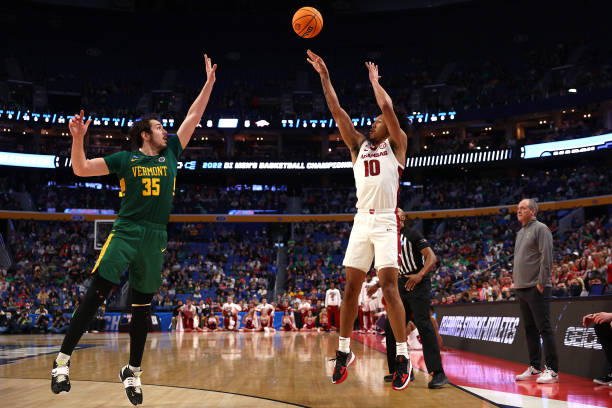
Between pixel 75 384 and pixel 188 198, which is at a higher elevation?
pixel 188 198

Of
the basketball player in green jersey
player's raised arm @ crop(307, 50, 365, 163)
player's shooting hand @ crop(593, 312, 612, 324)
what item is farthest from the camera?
player's shooting hand @ crop(593, 312, 612, 324)

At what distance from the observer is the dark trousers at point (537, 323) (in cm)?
582

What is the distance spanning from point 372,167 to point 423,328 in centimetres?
178

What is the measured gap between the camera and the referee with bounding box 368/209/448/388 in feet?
18.0

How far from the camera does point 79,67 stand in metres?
42.5

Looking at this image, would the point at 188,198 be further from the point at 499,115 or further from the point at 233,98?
the point at 499,115

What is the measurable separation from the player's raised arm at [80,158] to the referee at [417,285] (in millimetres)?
2793

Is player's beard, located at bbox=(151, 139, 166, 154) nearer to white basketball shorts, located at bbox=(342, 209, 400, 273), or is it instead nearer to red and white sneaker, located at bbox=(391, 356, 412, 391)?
white basketball shorts, located at bbox=(342, 209, 400, 273)

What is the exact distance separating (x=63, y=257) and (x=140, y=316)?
30800 millimetres

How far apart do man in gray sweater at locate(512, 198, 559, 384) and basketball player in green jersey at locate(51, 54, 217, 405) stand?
3956mm

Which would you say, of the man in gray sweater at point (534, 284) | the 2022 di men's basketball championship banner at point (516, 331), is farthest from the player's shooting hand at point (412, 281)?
the 2022 di men's basketball championship banner at point (516, 331)

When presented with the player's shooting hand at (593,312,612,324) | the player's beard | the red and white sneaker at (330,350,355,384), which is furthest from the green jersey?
the player's shooting hand at (593,312,612,324)

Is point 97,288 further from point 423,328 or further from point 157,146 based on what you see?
point 423,328

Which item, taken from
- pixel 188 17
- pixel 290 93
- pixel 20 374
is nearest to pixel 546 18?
pixel 290 93
